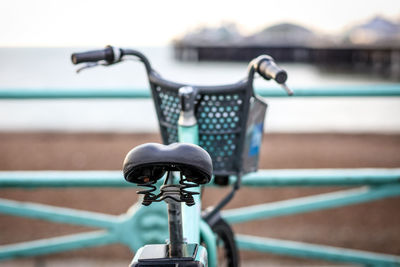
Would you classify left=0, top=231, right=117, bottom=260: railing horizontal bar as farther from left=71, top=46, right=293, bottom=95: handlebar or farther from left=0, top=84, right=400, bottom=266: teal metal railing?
left=71, top=46, right=293, bottom=95: handlebar

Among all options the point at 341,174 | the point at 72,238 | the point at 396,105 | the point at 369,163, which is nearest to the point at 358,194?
the point at 341,174

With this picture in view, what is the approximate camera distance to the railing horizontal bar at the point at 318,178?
2.07m

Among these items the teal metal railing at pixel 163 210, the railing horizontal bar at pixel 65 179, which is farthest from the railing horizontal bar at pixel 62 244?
the railing horizontal bar at pixel 65 179

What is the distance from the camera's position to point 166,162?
2.82 feet

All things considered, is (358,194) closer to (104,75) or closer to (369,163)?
(369,163)

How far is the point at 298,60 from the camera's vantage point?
61.6 meters

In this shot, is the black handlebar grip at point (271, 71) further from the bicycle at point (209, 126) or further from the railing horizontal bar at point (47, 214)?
the railing horizontal bar at point (47, 214)

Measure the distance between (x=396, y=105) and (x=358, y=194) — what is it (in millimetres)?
16943

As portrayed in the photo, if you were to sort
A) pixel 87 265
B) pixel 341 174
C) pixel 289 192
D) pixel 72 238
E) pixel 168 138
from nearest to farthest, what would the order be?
pixel 168 138 < pixel 341 174 < pixel 72 238 < pixel 87 265 < pixel 289 192

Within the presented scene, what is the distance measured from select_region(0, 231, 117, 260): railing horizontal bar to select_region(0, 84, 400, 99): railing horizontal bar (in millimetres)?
718

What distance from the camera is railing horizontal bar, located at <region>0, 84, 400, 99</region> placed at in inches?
85.0

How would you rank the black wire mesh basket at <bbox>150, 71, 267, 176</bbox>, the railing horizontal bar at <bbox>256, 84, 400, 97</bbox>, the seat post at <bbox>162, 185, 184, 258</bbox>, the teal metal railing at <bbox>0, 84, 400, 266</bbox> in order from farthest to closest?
1. the railing horizontal bar at <bbox>256, 84, 400, 97</bbox>
2. the teal metal railing at <bbox>0, 84, 400, 266</bbox>
3. the black wire mesh basket at <bbox>150, 71, 267, 176</bbox>
4. the seat post at <bbox>162, 185, 184, 258</bbox>

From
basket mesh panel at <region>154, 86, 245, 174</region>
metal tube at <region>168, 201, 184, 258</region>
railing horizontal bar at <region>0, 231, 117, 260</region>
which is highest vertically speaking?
basket mesh panel at <region>154, 86, 245, 174</region>

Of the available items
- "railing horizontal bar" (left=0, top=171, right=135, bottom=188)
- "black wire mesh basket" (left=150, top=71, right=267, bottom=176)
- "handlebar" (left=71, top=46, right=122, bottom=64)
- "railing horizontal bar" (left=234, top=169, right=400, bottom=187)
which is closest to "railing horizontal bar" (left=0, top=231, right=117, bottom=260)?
"railing horizontal bar" (left=0, top=171, right=135, bottom=188)
